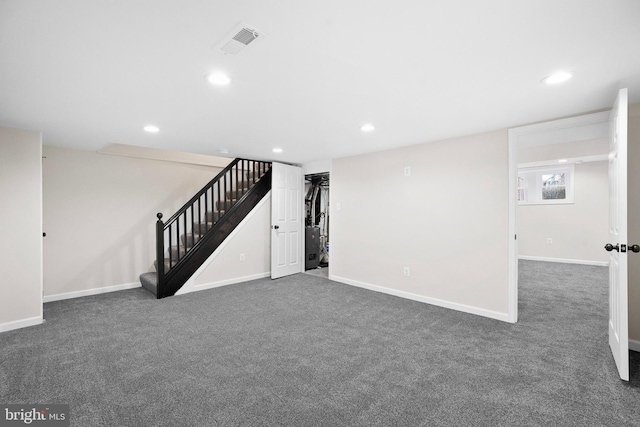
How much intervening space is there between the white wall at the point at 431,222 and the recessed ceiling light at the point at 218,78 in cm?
278

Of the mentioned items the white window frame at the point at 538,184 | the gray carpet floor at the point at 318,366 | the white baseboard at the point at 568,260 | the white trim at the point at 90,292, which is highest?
the white window frame at the point at 538,184

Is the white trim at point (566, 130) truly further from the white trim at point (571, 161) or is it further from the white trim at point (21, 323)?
the white trim at point (21, 323)

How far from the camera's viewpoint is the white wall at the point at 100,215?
400cm

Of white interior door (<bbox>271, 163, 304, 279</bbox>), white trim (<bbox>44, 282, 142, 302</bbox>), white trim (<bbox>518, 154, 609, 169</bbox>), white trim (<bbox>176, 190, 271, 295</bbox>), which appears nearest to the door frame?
white interior door (<bbox>271, 163, 304, 279</bbox>)

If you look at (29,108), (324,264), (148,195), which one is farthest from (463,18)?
(324,264)

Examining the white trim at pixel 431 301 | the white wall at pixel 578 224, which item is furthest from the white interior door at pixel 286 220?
the white wall at pixel 578 224

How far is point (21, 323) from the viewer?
10.1 ft

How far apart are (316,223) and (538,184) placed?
217 inches

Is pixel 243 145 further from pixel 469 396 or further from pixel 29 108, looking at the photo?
pixel 469 396

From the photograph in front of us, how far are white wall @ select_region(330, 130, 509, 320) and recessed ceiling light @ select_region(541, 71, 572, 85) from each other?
121 centimetres

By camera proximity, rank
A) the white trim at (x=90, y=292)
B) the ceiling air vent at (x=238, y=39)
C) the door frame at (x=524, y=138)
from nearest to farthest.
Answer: the ceiling air vent at (x=238, y=39) < the door frame at (x=524, y=138) < the white trim at (x=90, y=292)

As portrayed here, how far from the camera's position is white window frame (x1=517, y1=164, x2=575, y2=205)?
6.52 metres

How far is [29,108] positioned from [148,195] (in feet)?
7.77

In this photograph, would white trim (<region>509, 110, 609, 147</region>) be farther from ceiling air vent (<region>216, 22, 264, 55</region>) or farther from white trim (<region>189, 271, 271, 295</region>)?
white trim (<region>189, 271, 271, 295</region>)
